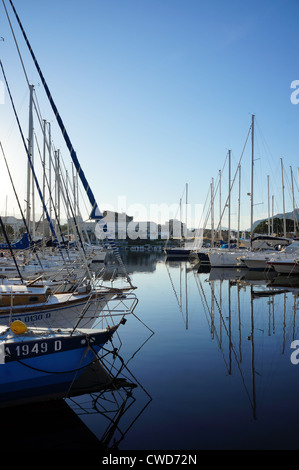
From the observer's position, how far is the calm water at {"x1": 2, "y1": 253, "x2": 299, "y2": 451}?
7953mm

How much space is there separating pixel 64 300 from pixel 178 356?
504 cm

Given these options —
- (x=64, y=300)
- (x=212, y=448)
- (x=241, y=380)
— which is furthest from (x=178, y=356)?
(x=212, y=448)

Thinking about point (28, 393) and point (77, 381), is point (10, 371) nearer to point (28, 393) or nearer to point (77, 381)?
point (28, 393)

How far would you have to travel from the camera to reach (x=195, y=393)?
399 inches

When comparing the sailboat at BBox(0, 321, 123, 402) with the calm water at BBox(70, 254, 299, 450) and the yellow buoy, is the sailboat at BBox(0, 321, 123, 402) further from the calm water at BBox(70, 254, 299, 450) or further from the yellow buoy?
the calm water at BBox(70, 254, 299, 450)

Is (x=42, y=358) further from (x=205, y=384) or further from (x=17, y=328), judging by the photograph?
(x=205, y=384)

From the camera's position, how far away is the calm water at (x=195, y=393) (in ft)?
26.1

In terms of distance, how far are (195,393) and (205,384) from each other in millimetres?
764

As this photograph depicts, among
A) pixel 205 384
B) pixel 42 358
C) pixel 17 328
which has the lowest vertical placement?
pixel 205 384

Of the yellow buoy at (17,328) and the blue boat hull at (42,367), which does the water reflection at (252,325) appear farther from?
the yellow buoy at (17,328)

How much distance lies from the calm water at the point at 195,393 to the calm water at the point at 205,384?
2 cm

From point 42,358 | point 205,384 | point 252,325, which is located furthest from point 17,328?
point 252,325
